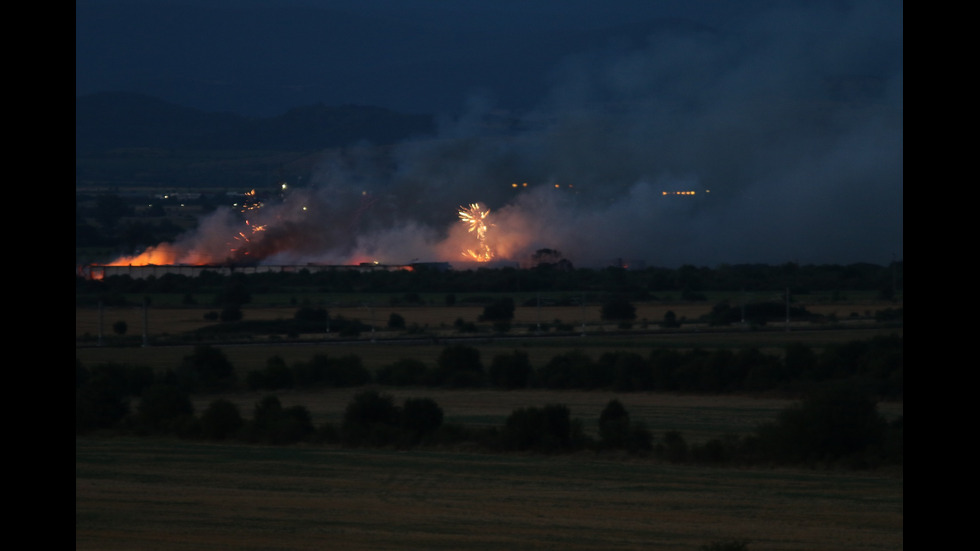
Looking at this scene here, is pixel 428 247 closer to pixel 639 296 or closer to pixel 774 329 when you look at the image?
pixel 639 296

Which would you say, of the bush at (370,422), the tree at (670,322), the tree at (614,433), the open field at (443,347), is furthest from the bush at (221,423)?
the tree at (670,322)

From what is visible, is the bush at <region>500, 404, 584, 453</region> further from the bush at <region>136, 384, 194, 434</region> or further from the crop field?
the bush at <region>136, 384, 194, 434</region>

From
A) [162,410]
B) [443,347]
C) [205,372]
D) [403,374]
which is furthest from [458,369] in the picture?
[162,410]

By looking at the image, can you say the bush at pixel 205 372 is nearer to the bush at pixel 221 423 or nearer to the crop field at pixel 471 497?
the crop field at pixel 471 497

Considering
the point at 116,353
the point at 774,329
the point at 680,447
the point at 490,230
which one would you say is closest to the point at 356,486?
the point at 680,447

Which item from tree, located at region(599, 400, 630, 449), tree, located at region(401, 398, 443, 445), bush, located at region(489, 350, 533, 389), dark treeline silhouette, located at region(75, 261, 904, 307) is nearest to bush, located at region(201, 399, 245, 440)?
tree, located at region(401, 398, 443, 445)

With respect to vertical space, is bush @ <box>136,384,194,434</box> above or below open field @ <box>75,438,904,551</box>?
above
